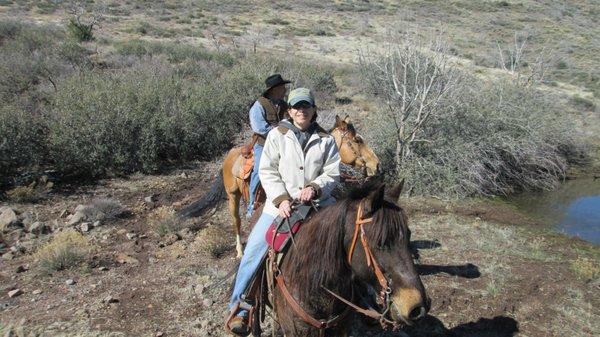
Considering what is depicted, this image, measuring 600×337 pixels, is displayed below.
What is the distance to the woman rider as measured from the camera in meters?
3.38

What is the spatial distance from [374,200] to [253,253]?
123 cm

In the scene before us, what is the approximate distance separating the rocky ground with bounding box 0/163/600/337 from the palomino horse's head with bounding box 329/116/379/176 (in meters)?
1.65

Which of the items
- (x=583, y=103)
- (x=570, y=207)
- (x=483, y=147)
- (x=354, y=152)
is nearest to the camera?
(x=354, y=152)

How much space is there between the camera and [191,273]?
6.14 meters

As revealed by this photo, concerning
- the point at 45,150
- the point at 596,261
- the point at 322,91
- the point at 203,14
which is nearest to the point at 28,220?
the point at 45,150

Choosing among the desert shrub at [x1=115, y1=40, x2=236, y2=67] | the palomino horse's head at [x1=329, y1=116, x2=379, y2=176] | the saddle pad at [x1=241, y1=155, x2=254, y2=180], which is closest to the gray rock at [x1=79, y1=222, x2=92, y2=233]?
the saddle pad at [x1=241, y1=155, x2=254, y2=180]

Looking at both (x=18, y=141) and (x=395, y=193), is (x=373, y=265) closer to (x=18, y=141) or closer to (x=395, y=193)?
(x=395, y=193)

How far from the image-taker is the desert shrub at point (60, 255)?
236 inches

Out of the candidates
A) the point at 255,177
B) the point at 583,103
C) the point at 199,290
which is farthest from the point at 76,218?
the point at 583,103

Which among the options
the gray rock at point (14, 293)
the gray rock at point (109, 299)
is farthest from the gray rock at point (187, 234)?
the gray rock at point (14, 293)

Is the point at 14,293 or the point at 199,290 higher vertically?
the point at 199,290

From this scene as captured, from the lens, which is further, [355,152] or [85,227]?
[85,227]

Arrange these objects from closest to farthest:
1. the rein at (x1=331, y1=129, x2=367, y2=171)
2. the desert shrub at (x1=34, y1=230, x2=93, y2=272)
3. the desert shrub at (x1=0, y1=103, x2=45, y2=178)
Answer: the desert shrub at (x1=34, y1=230, x2=93, y2=272) → the rein at (x1=331, y1=129, x2=367, y2=171) → the desert shrub at (x1=0, y1=103, x2=45, y2=178)

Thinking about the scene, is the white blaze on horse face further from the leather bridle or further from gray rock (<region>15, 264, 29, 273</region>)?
gray rock (<region>15, 264, 29, 273</region>)
